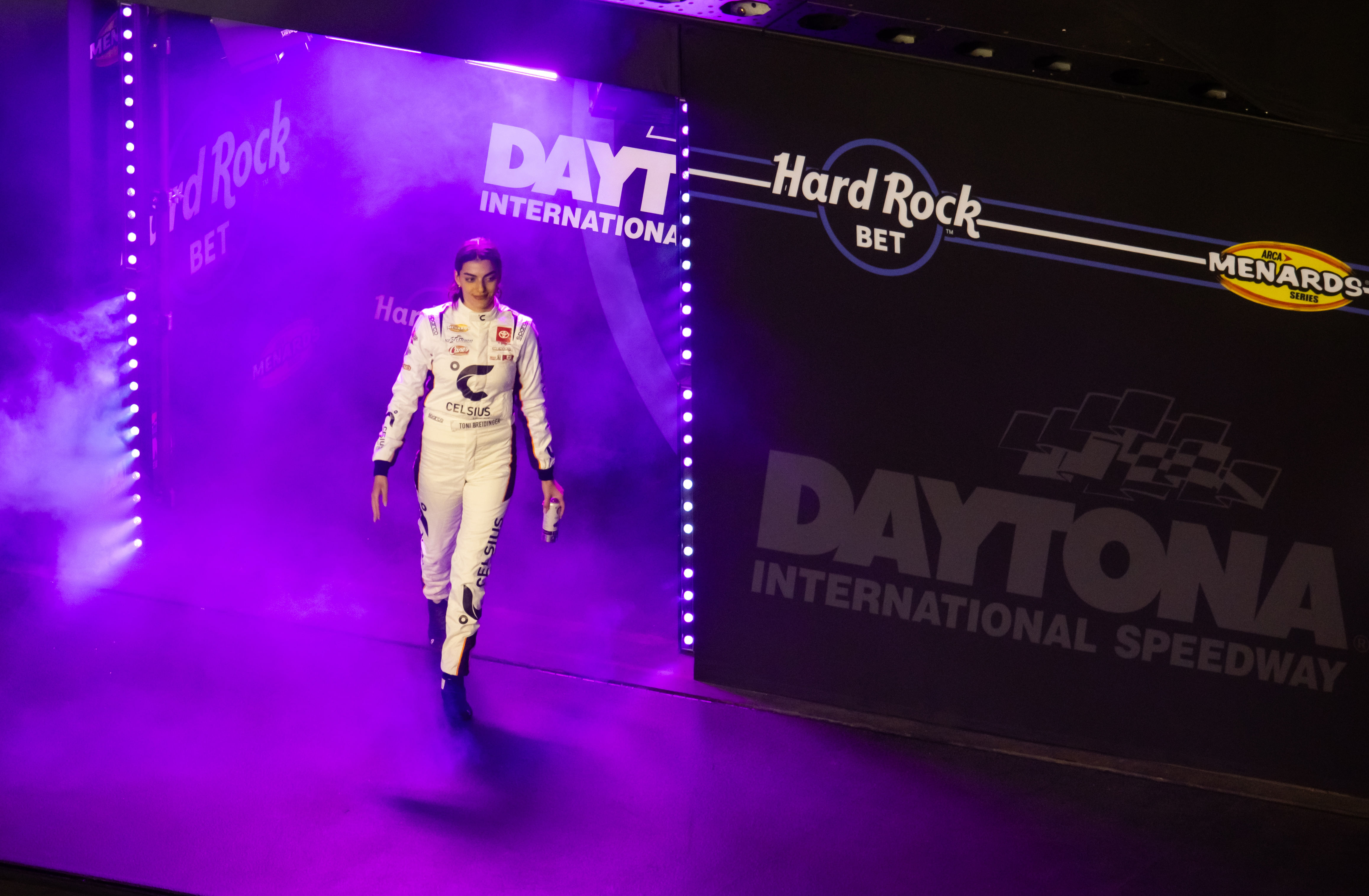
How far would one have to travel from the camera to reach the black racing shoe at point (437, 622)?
4.59 metres

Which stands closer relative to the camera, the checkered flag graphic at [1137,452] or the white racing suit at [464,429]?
the white racing suit at [464,429]

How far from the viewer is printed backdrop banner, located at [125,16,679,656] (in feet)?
16.1

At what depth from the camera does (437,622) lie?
4.61 meters

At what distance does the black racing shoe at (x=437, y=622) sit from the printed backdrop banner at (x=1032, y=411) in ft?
4.07

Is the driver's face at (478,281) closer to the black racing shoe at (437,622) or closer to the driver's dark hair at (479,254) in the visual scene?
the driver's dark hair at (479,254)

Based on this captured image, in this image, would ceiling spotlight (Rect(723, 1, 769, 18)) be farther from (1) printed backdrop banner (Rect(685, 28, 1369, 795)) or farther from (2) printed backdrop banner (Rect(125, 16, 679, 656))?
(2) printed backdrop banner (Rect(125, 16, 679, 656))

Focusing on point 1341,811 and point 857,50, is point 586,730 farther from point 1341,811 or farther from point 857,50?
point 1341,811

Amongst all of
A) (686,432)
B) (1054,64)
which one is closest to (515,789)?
(686,432)

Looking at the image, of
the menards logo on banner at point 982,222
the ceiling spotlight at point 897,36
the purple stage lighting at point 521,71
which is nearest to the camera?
the ceiling spotlight at point 897,36

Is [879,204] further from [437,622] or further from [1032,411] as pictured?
[437,622]

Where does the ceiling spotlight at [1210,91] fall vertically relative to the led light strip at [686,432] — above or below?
above

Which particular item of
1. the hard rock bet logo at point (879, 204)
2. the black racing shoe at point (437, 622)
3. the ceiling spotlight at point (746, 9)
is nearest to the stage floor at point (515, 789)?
the black racing shoe at point (437, 622)

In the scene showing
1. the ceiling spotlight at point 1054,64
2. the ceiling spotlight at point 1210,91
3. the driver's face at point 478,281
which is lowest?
the driver's face at point 478,281

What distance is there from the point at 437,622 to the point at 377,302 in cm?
162
